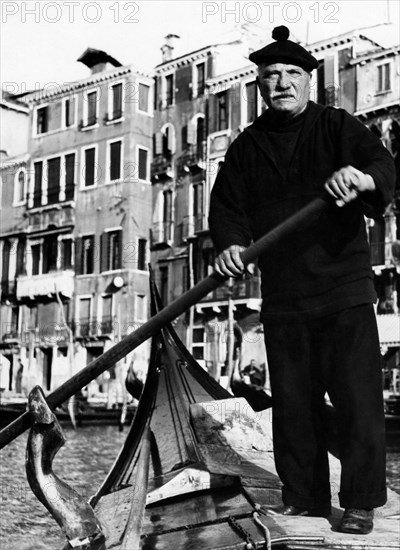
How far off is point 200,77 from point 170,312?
16.1 metres

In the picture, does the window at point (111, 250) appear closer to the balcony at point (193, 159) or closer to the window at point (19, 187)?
the balcony at point (193, 159)

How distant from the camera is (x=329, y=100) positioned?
14.5 m

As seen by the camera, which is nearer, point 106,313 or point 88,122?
point 106,313

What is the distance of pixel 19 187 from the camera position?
20469 millimetres

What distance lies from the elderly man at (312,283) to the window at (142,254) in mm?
16287

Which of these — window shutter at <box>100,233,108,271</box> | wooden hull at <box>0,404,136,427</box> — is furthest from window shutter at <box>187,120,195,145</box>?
wooden hull at <box>0,404,136,427</box>

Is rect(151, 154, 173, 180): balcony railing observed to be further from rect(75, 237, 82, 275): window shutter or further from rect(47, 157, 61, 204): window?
rect(47, 157, 61, 204): window

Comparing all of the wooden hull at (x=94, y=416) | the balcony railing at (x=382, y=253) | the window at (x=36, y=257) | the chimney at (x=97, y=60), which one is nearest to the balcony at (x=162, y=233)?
the window at (x=36, y=257)

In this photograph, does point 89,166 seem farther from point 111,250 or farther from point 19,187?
point 19,187

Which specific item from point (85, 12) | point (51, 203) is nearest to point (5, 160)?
point (51, 203)

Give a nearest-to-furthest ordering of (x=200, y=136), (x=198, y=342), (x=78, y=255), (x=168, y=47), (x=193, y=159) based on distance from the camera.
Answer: (x=198, y=342)
(x=193, y=159)
(x=200, y=136)
(x=168, y=47)
(x=78, y=255)

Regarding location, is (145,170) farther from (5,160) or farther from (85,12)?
(85,12)

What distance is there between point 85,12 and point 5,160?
15.5 meters

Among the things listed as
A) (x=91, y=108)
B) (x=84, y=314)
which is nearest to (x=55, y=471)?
(x=84, y=314)
